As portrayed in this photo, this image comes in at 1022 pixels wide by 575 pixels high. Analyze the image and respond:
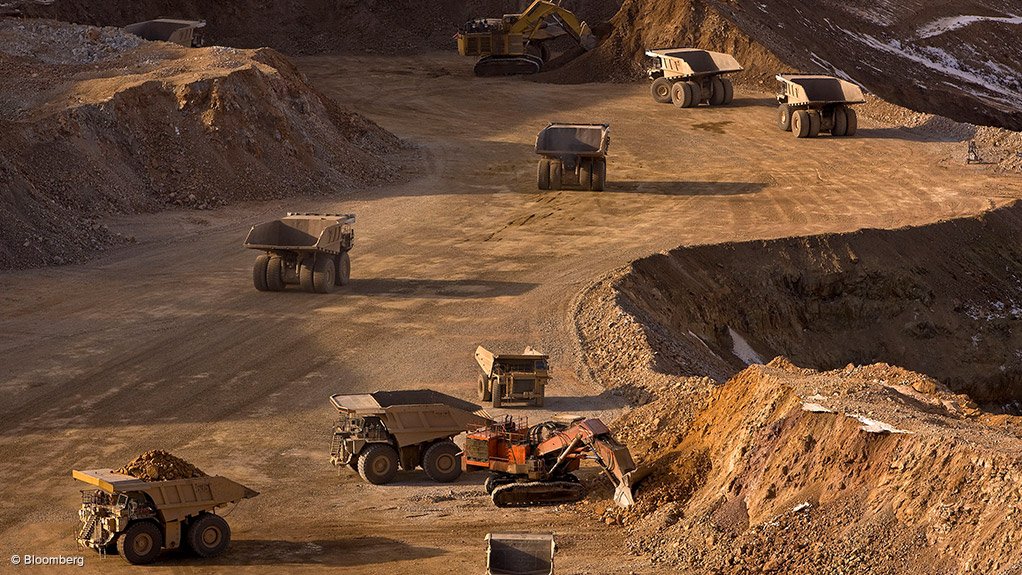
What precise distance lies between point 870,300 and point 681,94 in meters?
18.8

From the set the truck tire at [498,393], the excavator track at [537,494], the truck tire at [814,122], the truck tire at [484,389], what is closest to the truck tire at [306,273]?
the truck tire at [484,389]

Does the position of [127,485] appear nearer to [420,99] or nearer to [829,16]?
[420,99]

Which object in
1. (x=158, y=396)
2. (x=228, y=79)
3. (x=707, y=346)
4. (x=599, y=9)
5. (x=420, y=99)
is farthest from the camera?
(x=599, y=9)

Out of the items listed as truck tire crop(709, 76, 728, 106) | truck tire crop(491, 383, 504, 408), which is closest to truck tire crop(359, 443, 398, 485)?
truck tire crop(491, 383, 504, 408)

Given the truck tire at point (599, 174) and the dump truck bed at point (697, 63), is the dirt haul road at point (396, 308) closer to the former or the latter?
the truck tire at point (599, 174)

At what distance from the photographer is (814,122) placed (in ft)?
155

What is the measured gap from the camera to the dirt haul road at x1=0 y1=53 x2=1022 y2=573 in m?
17.9

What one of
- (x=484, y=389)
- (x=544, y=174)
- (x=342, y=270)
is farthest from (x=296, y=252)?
(x=544, y=174)

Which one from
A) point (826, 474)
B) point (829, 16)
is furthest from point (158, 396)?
point (829, 16)

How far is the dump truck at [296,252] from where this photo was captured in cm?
2920

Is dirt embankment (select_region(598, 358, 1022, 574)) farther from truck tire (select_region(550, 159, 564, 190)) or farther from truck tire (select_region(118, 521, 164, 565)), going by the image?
truck tire (select_region(550, 159, 564, 190))

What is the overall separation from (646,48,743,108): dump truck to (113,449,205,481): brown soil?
36971 mm

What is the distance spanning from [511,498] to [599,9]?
170ft

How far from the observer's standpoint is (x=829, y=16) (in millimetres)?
63312
